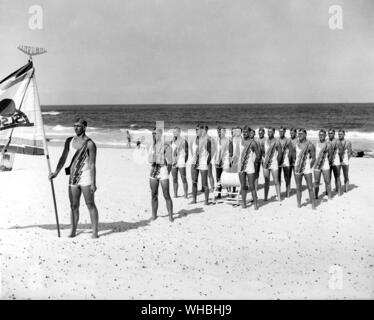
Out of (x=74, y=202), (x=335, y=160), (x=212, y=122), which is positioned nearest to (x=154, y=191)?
(x=74, y=202)

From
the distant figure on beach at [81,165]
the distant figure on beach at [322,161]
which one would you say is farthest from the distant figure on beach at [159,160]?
the distant figure on beach at [322,161]

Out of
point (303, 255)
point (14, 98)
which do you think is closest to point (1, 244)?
point (14, 98)

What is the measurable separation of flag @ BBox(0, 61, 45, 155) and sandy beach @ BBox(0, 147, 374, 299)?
69.5 inches

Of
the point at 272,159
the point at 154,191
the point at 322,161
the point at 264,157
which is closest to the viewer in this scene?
the point at 154,191

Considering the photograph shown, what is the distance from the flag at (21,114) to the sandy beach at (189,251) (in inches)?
69.5

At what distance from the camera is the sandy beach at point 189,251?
6.19m

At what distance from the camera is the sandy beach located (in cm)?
619

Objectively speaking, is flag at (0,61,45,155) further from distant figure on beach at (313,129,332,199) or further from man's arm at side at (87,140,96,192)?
distant figure on beach at (313,129,332,199)

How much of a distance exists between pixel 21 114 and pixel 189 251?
12.6ft

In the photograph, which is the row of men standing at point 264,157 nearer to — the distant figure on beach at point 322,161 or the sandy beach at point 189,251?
the distant figure on beach at point 322,161

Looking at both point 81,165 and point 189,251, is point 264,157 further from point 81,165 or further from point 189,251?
point 81,165

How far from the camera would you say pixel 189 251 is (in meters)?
7.74

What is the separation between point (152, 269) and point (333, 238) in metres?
3.88
